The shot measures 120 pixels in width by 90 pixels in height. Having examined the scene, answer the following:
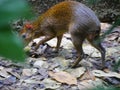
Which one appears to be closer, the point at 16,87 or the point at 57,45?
the point at 16,87

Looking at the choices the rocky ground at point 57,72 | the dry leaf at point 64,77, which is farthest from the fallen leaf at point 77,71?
the dry leaf at point 64,77

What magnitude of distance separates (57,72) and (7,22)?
5261 mm

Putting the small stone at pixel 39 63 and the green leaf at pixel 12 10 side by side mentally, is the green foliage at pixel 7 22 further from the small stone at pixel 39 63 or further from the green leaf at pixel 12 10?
the small stone at pixel 39 63

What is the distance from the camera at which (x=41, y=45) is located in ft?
22.5

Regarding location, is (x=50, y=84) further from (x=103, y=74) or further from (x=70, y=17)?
(x=70, y=17)

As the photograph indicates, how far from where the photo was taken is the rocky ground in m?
5.27

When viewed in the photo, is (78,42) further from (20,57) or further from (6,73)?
(20,57)

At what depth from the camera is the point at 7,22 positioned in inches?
18.2

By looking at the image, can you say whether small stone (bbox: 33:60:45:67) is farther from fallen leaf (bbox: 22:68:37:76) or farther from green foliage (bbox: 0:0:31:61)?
green foliage (bbox: 0:0:31:61)

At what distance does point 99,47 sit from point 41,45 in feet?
4.59

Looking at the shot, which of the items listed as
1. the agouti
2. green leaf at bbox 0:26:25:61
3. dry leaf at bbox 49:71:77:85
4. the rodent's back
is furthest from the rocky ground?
green leaf at bbox 0:26:25:61

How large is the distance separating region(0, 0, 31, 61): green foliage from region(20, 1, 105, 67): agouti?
4.67 m

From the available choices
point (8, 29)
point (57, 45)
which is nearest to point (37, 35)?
point (57, 45)

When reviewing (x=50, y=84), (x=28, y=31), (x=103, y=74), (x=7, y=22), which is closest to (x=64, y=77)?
(x=50, y=84)
